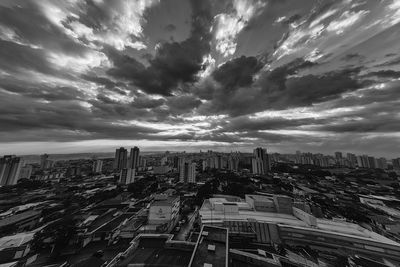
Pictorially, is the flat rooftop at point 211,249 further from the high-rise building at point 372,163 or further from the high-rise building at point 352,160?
the high-rise building at point 352,160

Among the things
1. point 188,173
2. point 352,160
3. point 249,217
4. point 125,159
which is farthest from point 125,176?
point 352,160

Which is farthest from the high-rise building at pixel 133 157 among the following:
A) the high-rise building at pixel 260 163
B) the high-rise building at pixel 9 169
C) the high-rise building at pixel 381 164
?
the high-rise building at pixel 381 164

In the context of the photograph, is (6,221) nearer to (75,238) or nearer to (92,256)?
(75,238)

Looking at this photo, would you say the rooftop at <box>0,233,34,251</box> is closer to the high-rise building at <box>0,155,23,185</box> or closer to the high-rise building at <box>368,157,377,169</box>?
the high-rise building at <box>0,155,23,185</box>

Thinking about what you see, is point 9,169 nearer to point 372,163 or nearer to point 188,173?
point 188,173

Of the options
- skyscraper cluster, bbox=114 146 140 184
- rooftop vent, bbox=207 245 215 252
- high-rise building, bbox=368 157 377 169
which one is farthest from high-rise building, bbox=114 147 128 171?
high-rise building, bbox=368 157 377 169

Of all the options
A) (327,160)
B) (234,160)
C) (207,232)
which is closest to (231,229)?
(207,232)

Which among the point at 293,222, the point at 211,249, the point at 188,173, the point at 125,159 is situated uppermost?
the point at 125,159
